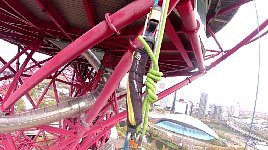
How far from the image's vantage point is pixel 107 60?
38.5 feet

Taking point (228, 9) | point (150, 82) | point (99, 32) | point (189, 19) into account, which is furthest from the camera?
point (228, 9)

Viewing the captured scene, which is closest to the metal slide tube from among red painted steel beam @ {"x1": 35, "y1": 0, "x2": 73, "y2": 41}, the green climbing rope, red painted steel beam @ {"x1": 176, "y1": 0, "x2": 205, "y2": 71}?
red painted steel beam @ {"x1": 35, "y1": 0, "x2": 73, "y2": 41}

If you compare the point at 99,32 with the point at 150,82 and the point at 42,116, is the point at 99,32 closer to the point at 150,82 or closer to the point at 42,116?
the point at 150,82

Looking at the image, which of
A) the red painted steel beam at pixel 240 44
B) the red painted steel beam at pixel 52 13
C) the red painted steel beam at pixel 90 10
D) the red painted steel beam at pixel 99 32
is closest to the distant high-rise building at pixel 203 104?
the red painted steel beam at pixel 240 44

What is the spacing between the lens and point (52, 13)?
791cm

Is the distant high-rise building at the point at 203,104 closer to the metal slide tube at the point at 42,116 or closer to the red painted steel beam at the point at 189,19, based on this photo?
the metal slide tube at the point at 42,116

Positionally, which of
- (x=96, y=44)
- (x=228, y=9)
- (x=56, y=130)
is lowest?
(x=56, y=130)

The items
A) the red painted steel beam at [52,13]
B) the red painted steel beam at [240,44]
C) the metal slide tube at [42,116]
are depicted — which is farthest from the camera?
the metal slide tube at [42,116]

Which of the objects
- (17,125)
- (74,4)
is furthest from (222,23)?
(17,125)

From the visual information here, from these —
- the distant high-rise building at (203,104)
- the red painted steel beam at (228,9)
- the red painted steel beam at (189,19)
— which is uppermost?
the red painted steel beam at (228,9)

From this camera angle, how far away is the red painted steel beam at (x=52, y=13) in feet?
24.3

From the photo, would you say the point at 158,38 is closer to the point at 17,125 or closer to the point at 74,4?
the point at 74,4

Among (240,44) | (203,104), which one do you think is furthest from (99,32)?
(203,104)

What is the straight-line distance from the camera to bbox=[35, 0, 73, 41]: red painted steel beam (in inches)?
292
